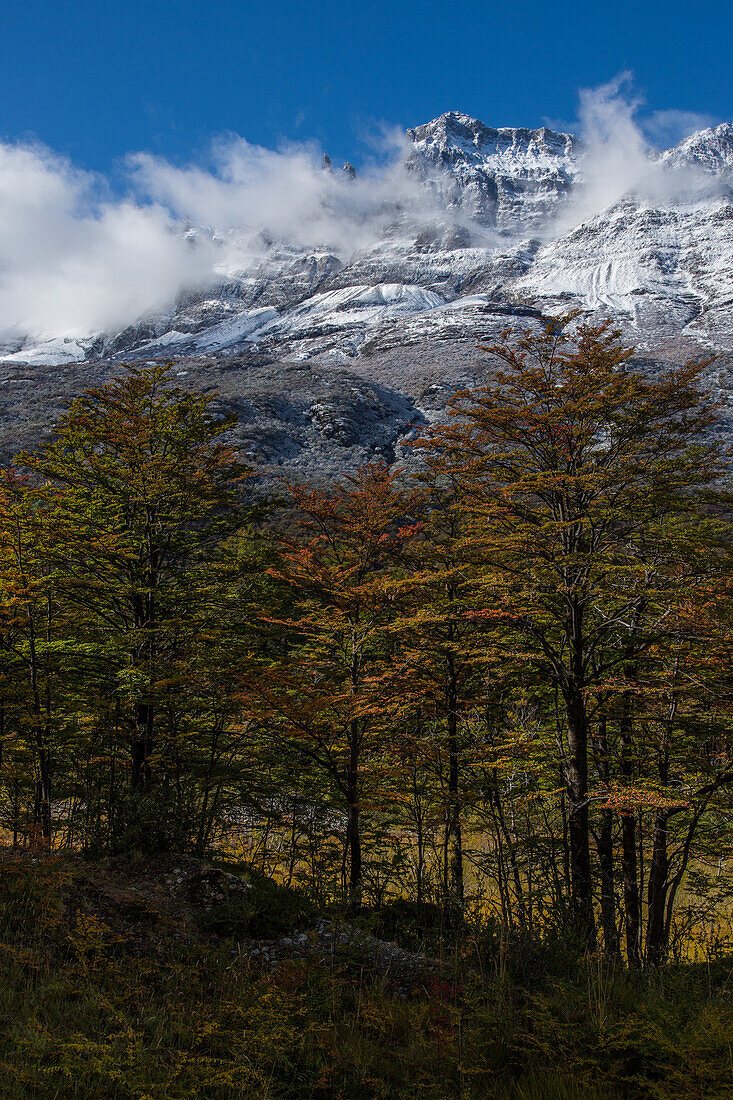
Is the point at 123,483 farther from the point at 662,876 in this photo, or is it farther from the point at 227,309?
the point at 227,309

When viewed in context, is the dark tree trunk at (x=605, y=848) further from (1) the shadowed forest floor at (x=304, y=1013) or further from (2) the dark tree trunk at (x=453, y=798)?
(1) the shadowed forest floor at (x=304, y=1013)

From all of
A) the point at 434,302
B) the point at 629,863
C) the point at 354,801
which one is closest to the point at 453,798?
the point at 354,801

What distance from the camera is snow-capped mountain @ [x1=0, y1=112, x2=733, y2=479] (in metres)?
93.2

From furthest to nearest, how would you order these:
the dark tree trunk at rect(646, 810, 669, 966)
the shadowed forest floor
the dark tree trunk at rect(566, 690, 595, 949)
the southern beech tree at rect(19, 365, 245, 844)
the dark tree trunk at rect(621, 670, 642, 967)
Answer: the southern beech tree at rect(19, 365, 245, 844) → the dark tree trunk at rect(621, 670, 642, 967) → the dark tree trunk at rect(646, 810, 669, 966) → the dark tree trunk at rect(566, 690, 595, 949) → the shadowed forest floor

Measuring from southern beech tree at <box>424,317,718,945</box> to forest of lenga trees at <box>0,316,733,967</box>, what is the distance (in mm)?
41

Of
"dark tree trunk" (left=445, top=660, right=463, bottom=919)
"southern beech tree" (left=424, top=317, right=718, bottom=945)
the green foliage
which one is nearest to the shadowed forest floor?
the green foliage

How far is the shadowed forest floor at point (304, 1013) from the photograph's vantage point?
263 cm

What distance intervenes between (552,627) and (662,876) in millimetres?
3406

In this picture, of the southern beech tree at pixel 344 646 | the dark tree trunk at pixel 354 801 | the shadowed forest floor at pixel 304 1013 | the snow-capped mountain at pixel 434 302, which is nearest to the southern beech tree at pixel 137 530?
the southern beech tree at pixel 344 646

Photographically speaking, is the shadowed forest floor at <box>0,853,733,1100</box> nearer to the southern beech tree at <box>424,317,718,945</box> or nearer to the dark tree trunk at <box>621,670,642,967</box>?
the dark tree trunk at <box>621,670,642,967</box>

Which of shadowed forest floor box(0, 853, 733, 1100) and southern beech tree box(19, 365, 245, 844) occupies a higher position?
southern beech tree box(19, 365, 245, 844)

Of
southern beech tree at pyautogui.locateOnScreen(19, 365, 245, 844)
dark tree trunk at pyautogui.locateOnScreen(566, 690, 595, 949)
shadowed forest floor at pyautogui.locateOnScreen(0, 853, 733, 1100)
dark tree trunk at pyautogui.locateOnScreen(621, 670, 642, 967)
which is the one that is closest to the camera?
shadowed forest floor at pyautogui.locateOnScreen(0, 853, 733, 1100)

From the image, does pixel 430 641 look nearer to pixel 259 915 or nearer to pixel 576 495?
pixel 576 495

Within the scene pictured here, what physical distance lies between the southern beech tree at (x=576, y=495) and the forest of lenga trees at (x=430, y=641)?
0.13 feet
